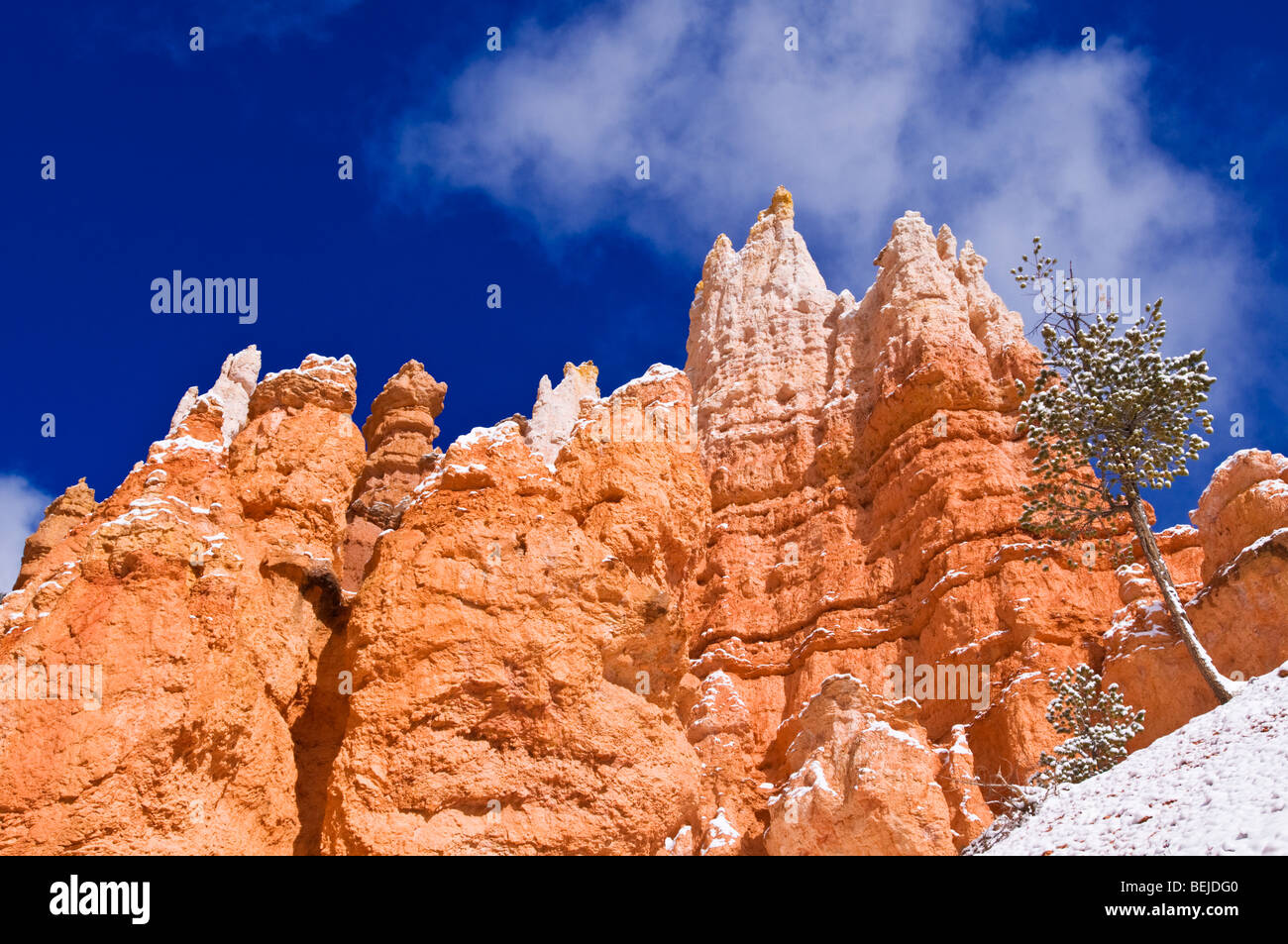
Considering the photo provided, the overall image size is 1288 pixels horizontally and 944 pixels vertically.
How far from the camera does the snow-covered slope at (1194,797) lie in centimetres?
912

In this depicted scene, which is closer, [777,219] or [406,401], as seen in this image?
[406,401]

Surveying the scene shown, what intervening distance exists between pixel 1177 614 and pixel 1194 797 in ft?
21.8

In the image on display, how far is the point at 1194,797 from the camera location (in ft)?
34.1

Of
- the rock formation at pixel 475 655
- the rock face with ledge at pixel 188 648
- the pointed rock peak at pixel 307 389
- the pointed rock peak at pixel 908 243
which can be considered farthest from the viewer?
the pointed rock peak at pixel 908 243

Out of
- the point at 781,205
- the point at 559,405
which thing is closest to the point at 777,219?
the point at 781,205

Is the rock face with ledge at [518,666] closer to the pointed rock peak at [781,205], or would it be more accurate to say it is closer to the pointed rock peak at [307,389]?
the pointed rock peak at [307,389]

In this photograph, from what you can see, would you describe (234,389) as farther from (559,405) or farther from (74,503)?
(559,405)

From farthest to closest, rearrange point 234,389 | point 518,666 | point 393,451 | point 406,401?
point 234,389 → point 406,401 → point 393,451 → point 518,666

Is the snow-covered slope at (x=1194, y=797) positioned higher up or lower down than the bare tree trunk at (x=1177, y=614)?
lower down

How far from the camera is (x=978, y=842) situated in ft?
47.0

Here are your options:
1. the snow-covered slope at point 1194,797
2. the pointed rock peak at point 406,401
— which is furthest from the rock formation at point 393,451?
the snow-covered slope at point 1194,797

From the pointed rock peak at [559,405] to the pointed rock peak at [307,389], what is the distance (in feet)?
70.0
